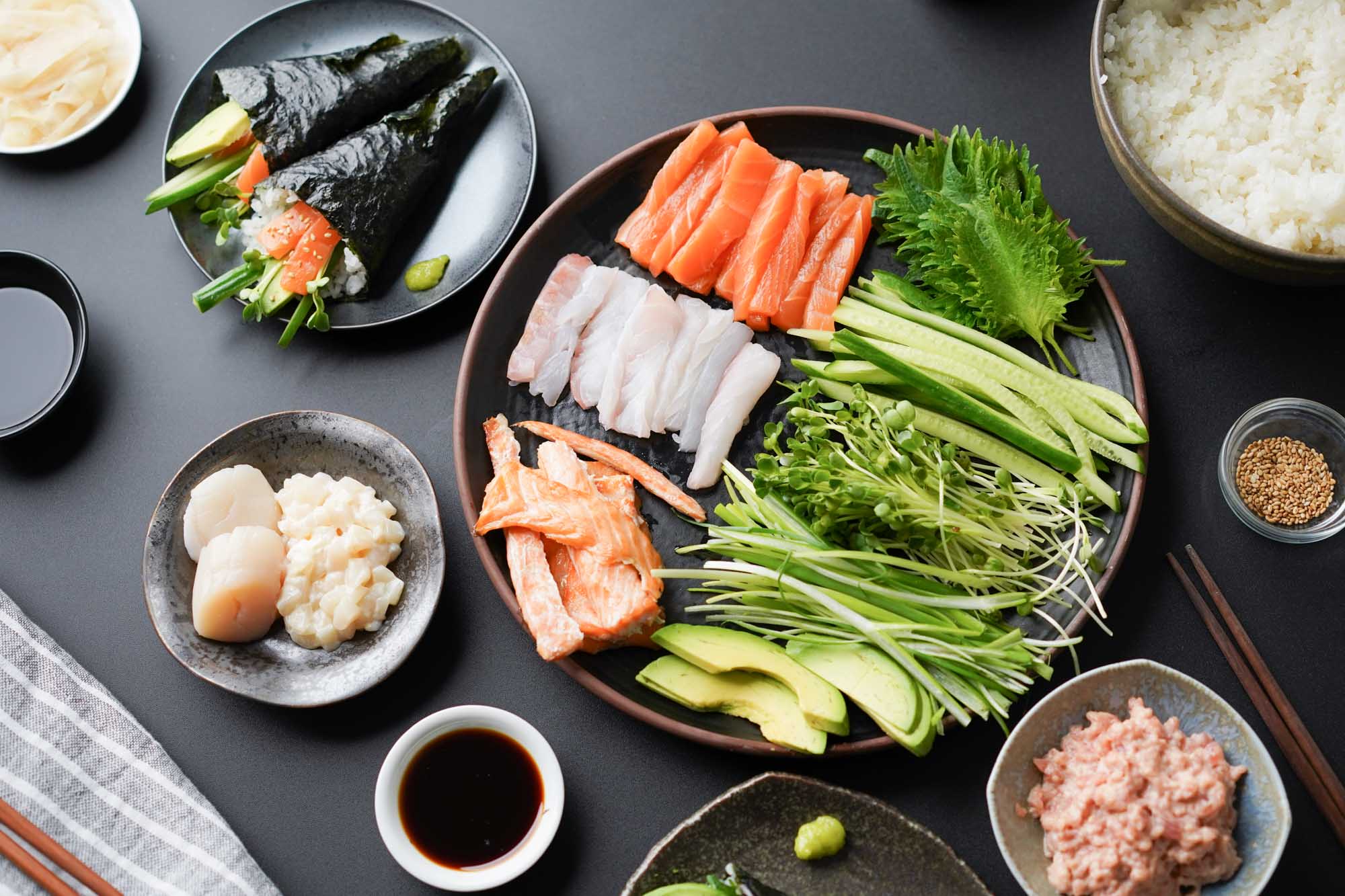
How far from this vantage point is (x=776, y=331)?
3.33 metres

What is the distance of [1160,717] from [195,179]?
136 inches

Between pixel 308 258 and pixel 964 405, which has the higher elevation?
pixel 964 405

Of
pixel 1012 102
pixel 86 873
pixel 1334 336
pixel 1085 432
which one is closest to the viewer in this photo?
pixel 86 873

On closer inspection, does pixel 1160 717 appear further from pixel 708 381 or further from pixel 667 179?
pixel 667 179

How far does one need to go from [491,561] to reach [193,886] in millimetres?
1297

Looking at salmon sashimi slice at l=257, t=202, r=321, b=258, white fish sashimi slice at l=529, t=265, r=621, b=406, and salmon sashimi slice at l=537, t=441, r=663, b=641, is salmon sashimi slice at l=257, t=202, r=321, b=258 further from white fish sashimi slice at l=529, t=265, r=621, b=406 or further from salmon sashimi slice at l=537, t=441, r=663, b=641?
salmon sashimi slice at l=537, t=441, r=663, b=641

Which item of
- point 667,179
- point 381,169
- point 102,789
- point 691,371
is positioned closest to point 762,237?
point 667,179

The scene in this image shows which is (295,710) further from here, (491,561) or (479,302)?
(479,302)

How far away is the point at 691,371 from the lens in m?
3.23

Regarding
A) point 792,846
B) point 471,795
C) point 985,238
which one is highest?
point 985,238

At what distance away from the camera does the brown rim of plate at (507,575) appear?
2.95m

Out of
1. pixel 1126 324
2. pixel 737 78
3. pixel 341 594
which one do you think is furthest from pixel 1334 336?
pixel 341 594

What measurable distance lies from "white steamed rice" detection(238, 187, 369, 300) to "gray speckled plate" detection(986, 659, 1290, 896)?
8.05 feet

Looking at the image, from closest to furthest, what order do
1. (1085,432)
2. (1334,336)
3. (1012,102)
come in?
(1085,432) → (1334,336) → (1012,102)
